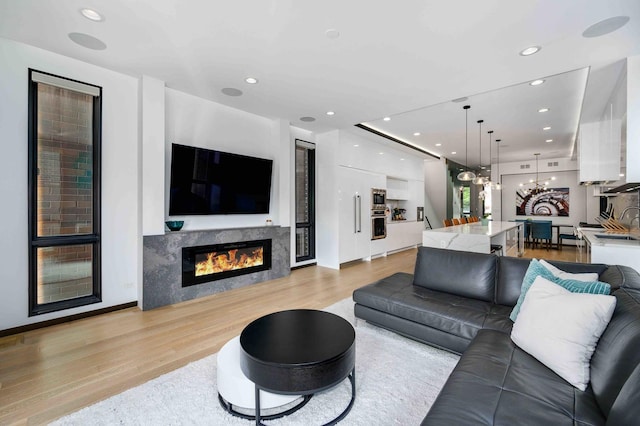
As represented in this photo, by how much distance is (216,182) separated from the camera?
168 inches

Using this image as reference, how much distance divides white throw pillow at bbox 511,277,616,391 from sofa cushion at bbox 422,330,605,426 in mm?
60

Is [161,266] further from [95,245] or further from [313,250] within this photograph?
[313,250]

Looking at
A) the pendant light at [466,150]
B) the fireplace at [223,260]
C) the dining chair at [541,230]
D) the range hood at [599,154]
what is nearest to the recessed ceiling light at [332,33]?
the pendant light at [466,150]

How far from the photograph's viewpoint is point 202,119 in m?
4.29

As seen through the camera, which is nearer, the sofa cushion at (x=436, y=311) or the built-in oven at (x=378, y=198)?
the sofa cushion at (x=436, y=311)

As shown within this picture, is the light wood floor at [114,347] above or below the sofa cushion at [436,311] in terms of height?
below

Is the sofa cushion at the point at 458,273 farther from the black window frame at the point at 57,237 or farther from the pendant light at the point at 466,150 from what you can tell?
the black window frame at the point at 57,237

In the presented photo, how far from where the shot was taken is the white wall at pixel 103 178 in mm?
2809

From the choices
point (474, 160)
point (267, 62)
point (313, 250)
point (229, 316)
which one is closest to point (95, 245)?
point (229, 316)

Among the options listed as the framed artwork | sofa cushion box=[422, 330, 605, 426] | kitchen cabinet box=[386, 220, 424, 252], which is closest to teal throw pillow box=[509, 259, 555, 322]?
sofa cushion box=[422, 330, 605, 426]

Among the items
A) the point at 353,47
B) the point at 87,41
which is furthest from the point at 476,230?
the point at 87,41

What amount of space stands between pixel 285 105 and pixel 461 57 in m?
2.48

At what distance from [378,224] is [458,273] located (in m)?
4.02

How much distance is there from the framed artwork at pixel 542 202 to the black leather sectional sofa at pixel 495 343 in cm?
861
